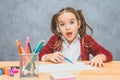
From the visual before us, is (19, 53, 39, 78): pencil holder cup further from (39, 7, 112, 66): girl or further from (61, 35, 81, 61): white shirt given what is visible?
(61, 35, 81, 61): white shirt

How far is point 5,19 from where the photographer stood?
2730 mm

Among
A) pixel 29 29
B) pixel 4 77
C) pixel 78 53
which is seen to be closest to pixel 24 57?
pixel 4 77

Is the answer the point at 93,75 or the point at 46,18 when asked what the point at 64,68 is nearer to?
the point at 93,75

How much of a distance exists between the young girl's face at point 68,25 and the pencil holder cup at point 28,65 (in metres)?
0.74

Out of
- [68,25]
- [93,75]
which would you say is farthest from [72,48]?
[93,75]

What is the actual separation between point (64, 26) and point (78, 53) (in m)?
0.22

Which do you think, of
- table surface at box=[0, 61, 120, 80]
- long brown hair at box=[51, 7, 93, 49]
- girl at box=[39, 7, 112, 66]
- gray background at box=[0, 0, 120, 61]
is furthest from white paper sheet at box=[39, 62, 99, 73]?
gray background at box=[0, 0, 120, 61]

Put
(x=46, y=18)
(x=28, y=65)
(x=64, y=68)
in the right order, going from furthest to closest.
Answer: (x=46, y=18)
(x=64, y=68)
(x=28, y=65)

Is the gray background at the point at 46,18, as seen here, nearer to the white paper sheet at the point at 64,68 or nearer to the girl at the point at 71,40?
the girl at the point at 71,40

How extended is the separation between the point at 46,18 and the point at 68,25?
98 centimetres

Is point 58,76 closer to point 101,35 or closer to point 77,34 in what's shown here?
point 77,34

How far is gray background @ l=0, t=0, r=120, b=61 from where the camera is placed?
271 cm

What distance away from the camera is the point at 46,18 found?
8.96 ft

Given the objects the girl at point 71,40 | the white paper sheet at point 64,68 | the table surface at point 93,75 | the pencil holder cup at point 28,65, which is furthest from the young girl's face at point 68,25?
the pencil holder cup at point 28,65
